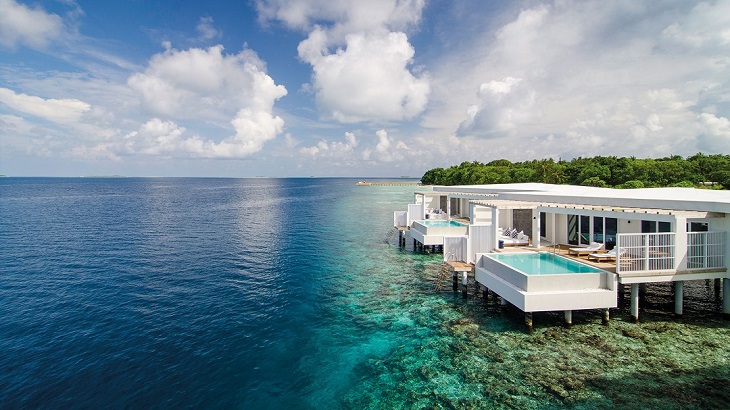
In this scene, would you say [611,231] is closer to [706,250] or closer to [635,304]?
[706,250]

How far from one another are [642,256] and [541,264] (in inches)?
151

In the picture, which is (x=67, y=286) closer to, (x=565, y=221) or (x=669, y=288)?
(x=565, y=221)

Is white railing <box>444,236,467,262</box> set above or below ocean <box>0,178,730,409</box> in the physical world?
above

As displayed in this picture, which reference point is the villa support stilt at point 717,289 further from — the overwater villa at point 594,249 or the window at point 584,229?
the window at point 584,229

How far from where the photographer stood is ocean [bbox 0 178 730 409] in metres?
10.5

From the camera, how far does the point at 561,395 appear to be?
10047 millimetres

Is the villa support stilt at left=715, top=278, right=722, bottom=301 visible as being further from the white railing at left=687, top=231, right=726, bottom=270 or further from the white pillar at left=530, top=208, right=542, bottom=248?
the white pillar at left=530, top=208, right=542, bottom=248

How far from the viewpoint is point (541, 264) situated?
49.2ft

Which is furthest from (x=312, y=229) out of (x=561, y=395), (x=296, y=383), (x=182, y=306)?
(x=561, y=395)

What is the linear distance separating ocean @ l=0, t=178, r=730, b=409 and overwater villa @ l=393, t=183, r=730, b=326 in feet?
4.73

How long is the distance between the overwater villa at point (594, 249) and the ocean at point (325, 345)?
1.44 meters

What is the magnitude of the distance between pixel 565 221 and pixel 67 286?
2954 cm

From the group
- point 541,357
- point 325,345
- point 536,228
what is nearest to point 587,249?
point 536,228

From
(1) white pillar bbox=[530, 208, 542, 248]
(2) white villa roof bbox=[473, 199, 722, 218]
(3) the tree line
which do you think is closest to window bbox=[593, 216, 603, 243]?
(2) white villa roof bbox=[473, 199, 722, 218]
